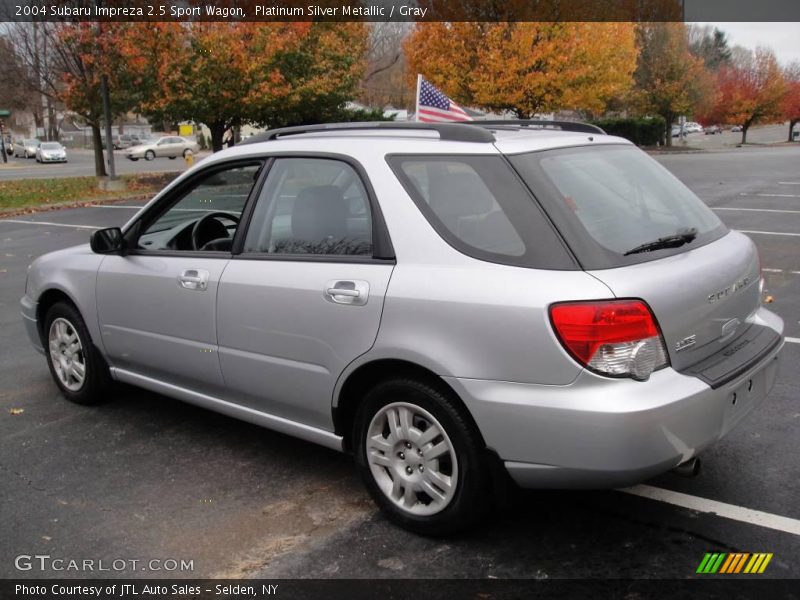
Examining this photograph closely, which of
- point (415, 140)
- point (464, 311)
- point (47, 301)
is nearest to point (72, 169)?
point (47, 301)

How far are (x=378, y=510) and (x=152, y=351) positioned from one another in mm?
1663

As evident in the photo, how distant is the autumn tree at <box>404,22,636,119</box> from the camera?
27984mm

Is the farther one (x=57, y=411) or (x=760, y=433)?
(x=57, y=411)

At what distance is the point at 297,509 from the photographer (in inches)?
142

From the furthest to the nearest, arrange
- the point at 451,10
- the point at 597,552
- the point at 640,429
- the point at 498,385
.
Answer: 1. the point at 451,10
2. the point at 597,552
3. the point at 498,385
4. the point at 640,429

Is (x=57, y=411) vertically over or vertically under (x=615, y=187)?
under

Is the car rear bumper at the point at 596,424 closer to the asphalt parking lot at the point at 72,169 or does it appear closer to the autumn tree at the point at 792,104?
the asphalt parking lot at the point at 72,169

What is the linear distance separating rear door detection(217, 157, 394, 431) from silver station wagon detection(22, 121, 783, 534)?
0.03ft

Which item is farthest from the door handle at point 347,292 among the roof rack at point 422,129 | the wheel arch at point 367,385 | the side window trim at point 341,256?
the roof rack at point 422,129

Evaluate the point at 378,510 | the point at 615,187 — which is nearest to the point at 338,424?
the point at 378,510

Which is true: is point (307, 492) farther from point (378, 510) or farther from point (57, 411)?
point (57, 411)

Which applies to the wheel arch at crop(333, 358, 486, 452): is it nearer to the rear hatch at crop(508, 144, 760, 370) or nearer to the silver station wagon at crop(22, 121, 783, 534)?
the silver station wagon at crop(22, 121, 783, 534)

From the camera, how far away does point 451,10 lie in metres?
28.2

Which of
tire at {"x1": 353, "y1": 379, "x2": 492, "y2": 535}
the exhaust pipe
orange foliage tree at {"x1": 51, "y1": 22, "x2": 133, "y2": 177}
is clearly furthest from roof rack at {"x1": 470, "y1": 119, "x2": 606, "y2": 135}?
orange foliage tree at {"x1": 51, "y1": 22, "x2": 133, "y2": 177}
